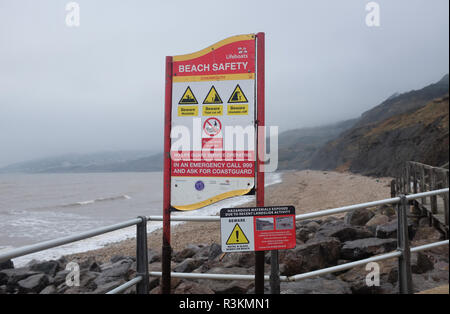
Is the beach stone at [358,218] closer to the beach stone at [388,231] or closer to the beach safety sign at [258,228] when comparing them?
the beach stone at [388,231]

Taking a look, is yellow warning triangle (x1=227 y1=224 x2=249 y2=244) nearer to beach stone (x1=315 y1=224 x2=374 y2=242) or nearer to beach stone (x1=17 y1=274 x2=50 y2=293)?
beach stone (x1=315 y1=224 x2=374 y2=242)

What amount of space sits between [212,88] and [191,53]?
0.38 meters

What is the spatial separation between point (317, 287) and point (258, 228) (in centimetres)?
159

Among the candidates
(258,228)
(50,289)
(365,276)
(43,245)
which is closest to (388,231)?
(365,276)

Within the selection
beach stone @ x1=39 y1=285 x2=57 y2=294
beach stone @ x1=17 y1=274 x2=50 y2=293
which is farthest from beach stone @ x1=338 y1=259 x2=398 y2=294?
beach stone @ x1=17 y1=274 x2=50 y2=293

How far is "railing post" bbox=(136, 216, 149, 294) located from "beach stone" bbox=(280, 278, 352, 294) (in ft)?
5.28

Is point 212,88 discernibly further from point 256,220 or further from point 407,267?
point 407,267

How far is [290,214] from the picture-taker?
2.77m

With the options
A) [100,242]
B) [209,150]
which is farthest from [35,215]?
[209,150]

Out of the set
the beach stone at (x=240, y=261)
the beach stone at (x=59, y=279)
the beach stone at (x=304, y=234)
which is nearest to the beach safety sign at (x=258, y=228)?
the beach stone at (x=240, y=261)

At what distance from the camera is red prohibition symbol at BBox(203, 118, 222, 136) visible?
2.98 m

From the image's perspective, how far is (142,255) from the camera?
2973 millimetres

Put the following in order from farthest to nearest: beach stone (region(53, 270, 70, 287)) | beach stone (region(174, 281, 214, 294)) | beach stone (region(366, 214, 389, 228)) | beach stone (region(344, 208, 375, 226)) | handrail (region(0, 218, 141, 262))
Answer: beach stone (region(344, 208, 375, 226)), beach stone (region(366, 214, 389, 228)), beach stone (region(53, 270, 70, 287)), beach stone (region(174, 281, 214, 294)), handrail (region(0, 218, 141, 262))
